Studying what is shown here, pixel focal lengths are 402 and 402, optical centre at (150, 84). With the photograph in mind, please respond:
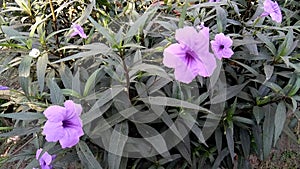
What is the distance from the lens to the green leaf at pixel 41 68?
3.45ft

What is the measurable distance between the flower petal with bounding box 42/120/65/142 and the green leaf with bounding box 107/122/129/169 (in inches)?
5.7

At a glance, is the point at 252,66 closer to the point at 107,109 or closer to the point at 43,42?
the point at 107,109

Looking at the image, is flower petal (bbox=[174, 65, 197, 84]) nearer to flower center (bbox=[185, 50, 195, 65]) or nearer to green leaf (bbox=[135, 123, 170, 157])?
flower center (bbox=[185, 50, 195, 65])

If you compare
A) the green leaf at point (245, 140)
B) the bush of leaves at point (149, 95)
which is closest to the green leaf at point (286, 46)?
the bush of leaves at point (149, 95)

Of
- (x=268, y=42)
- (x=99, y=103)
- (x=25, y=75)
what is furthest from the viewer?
(x=268, y=42)

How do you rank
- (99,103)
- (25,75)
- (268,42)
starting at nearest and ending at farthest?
(99,103)
(25,75)
(268,42)

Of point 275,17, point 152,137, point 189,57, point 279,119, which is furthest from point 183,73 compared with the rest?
point 275,17

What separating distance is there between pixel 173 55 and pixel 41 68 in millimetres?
414

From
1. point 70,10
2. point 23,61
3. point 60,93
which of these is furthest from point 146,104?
point 70,10

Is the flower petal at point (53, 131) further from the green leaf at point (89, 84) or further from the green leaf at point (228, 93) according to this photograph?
the green leaf at point (228, 93)

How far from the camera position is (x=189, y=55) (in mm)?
869

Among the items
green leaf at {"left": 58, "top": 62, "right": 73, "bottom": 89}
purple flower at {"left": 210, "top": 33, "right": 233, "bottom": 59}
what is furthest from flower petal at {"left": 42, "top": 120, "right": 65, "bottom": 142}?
purple flower at {"left": 210, "top": 33, "right": 233, "bottom": 59}

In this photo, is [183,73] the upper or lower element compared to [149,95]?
upper

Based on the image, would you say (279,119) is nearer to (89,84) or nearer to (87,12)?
(89,84)
